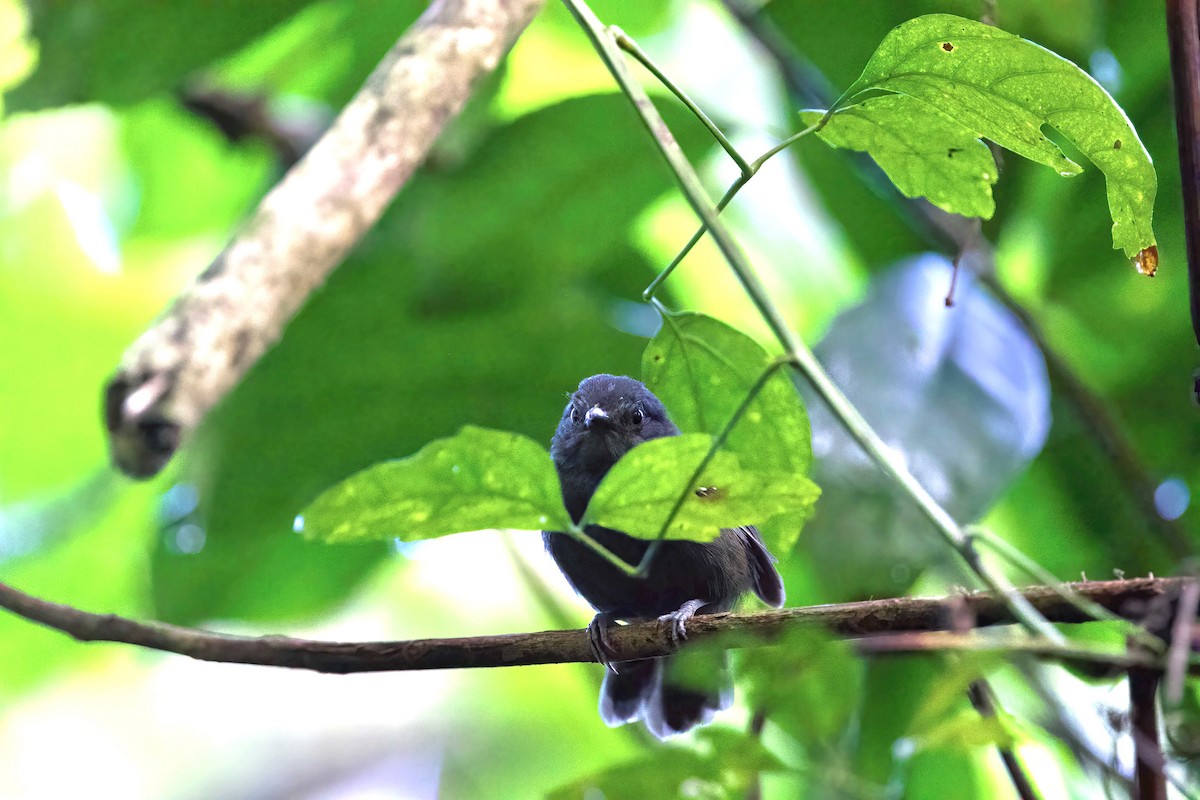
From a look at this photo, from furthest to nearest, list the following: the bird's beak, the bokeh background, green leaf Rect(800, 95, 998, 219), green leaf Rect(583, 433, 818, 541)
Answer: the bird's beak → the bokeh background → green leaf Rect(800, 95, 998, 219) → green leaf Rect(583, 433, 818, 541)

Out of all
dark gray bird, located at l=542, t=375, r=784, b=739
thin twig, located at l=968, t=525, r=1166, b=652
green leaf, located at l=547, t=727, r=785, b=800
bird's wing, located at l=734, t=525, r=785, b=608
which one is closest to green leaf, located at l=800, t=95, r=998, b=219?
thin twig, located at l=968, t=525, r=1166, b=652

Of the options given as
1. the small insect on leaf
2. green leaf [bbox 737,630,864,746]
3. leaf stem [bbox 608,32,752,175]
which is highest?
leaf stem [bbox 608,32,752,175]

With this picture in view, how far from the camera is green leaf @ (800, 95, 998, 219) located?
1.39 metres

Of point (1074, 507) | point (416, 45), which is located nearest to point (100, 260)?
point (416, 45)

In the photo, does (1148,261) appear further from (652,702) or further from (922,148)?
(652,702)

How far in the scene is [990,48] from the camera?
51.1 inches

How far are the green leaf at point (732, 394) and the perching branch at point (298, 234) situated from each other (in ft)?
1.87

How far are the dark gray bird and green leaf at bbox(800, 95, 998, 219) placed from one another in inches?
43.9

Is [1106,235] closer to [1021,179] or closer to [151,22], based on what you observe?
[1021,179]

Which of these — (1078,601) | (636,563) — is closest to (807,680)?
(1078,601)

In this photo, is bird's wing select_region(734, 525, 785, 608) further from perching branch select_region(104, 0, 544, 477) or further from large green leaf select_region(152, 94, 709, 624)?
perching branch select_region(104, 0, 544, 477)

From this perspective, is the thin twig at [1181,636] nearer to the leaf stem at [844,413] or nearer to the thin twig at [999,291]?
the leaf stem at [844,413]

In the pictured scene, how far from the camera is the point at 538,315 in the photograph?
2.97 metres

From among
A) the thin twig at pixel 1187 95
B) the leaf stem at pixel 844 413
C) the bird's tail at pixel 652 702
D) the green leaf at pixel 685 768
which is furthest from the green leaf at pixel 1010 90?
the bird's tail at pixel 652 702
